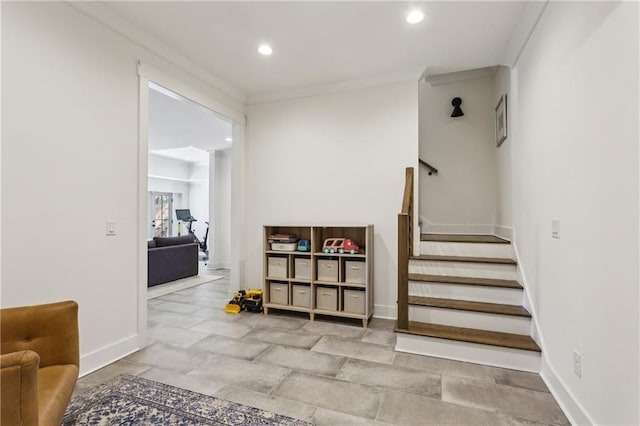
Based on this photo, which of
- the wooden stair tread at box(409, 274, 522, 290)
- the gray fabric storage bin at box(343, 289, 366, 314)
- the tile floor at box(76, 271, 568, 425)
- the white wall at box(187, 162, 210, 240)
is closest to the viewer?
the tile floor at box(76, 271, 568, 425)

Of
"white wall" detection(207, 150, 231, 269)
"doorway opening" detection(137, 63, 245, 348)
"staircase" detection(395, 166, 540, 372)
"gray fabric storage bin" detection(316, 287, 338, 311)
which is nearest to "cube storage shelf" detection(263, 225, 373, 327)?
"gray fabric storage bin" detection(316, 287, 338, 311)

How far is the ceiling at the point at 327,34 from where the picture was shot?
8.01 feet

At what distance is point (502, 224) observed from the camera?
3676 millimetres

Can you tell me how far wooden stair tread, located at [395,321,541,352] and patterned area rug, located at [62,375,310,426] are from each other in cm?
137

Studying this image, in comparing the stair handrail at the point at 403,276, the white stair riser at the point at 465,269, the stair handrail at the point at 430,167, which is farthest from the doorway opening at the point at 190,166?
the stair handrail at the point at 430,167

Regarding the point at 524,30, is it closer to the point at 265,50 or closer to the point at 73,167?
the point at 265,50

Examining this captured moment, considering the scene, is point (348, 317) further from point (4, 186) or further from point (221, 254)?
point (221, 254)

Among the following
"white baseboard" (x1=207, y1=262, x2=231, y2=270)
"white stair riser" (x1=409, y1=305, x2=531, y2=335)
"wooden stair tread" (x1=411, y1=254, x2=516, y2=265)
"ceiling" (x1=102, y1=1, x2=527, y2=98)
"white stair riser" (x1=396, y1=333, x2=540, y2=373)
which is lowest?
"white baseboard" (x1=207, y1=262, x2=231, y2=270)

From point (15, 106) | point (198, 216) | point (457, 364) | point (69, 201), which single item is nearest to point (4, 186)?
point (69, 201)

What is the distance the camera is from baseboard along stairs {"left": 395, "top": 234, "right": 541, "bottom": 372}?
244 cm

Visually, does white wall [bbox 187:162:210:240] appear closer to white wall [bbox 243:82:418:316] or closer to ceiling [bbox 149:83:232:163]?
ceiling [bbox 149:83:232:163]

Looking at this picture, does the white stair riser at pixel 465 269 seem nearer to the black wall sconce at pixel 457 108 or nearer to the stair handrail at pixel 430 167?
the stair handrail at pixel 430 167

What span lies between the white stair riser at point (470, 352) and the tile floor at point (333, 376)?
0.23 feet

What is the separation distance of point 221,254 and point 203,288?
2.20 m
